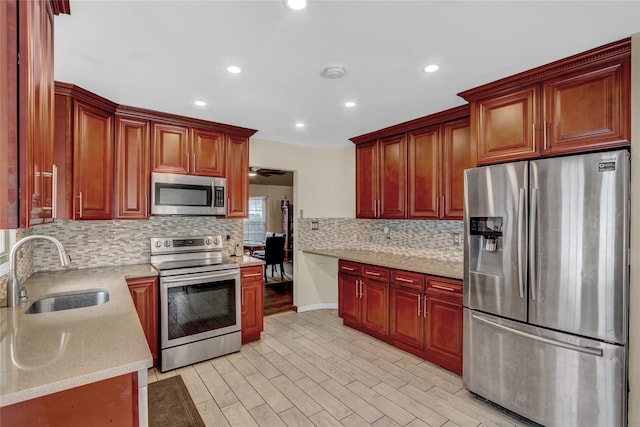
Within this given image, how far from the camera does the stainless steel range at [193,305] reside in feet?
9.68

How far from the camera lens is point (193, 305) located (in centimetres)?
308

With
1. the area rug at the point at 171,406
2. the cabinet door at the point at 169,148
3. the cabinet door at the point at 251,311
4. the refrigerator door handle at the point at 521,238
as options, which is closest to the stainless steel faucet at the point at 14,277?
the area rug at the point at 171,406

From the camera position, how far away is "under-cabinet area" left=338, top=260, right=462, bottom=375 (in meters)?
2.89

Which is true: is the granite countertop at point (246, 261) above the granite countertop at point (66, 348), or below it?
above

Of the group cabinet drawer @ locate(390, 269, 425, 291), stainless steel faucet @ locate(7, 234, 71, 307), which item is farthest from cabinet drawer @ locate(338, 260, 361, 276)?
stainless steel faucet @ locate(7, 234, 71, 307)

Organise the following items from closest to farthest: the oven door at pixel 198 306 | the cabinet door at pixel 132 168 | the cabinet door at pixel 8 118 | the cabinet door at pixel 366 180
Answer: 1. the cabinet door at pixel 8 118
2. the oven door at pixel 198 306
3. the cabinet door at pixel 132 168
4. the cabinet door at pixel 366 180

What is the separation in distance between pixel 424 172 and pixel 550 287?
1.70 m

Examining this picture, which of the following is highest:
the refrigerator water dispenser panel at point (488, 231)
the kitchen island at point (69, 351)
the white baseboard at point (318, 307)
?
the refrigerator water dispenser panel at point (488, 231)

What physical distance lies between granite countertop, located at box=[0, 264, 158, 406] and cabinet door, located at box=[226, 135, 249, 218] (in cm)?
179

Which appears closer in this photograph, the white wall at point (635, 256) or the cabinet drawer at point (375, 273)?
the white wall at point (635, 256)

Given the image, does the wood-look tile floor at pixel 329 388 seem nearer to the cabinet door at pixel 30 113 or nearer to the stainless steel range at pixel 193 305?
the stainless steel range at pixel 193 305

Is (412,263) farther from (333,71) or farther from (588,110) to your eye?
(333,71)

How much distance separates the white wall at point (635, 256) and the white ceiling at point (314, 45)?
0.28 m

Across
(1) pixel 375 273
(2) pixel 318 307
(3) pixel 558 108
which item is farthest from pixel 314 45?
(2) pixel 318 307
